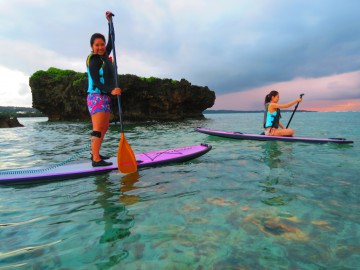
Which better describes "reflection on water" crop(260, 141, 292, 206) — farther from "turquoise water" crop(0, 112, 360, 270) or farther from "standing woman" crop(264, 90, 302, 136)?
"standing woman" crop(264, 90, 302, 136)

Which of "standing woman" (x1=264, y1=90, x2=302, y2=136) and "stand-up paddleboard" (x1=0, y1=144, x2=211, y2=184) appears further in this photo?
"standing woman" (x1=264, y1=90, x2=302, y2=136)

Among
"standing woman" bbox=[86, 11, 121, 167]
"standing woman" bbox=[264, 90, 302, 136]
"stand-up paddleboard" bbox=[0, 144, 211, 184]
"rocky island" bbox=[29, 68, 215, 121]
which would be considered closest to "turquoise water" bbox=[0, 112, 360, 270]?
"stand-up paddleboard" bbox=[0, 144, 211, 184]

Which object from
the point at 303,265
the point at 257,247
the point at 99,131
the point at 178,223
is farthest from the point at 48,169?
the point at 303,265

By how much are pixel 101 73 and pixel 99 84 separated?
11.8 inches

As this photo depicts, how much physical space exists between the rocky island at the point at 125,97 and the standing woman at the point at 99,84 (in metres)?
31.2

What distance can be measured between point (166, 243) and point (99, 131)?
3415 millimetres

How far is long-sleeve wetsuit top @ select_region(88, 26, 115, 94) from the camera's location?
505cm

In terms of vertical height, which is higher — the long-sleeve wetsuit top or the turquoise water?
the long-sleeve wetsuit top

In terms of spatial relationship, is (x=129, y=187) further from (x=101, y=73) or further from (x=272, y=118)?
(x=272, y=118)

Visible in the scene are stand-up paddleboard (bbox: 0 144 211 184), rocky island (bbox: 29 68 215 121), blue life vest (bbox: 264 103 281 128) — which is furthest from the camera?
rocky island (bbox: 29 68 215 121)

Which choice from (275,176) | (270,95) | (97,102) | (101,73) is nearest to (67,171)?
(97,102)

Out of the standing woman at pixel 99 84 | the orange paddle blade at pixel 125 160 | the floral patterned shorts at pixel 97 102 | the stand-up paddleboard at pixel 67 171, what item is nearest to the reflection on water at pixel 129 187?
the orange paddle blade at pixel 125 160

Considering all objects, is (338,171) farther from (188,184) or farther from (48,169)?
(48,169)

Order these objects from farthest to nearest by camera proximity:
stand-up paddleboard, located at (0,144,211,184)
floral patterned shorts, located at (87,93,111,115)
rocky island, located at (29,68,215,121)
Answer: rocky island, located at (29,68,215,121) → floral patterned shorts, located at (87,93,111,115) → stand-up paddleboard, located at (0,144,211,184)
